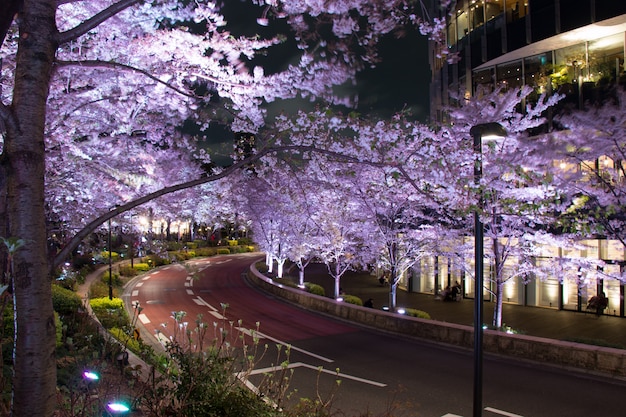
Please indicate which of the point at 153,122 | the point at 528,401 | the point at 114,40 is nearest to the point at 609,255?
the point at 528,401

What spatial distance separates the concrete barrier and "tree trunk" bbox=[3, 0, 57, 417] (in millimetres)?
12734

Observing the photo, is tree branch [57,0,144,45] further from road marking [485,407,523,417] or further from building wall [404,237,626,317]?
building wall [404,237,626,317]

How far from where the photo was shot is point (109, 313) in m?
15.0

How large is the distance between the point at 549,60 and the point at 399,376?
804 inches

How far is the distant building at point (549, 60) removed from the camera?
2053 centimetres

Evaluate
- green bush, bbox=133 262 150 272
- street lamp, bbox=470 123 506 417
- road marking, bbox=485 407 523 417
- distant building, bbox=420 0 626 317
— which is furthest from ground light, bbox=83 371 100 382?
green bush, bbox=133 262 150 272

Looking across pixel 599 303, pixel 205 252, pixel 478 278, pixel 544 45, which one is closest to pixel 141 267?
pixel 205 252

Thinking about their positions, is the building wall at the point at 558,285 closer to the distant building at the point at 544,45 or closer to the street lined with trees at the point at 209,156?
the street lined with trees at the point at 209,156

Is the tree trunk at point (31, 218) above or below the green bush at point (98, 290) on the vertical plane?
above

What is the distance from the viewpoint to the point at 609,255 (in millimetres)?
20828

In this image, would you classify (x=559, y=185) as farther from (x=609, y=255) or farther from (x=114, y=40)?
(x=114, y=40)

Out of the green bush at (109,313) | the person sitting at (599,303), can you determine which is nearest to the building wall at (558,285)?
the person sitting at (599,303)

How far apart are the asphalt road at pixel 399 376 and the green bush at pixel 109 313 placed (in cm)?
134

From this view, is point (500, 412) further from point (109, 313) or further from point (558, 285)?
point (558, 285)
